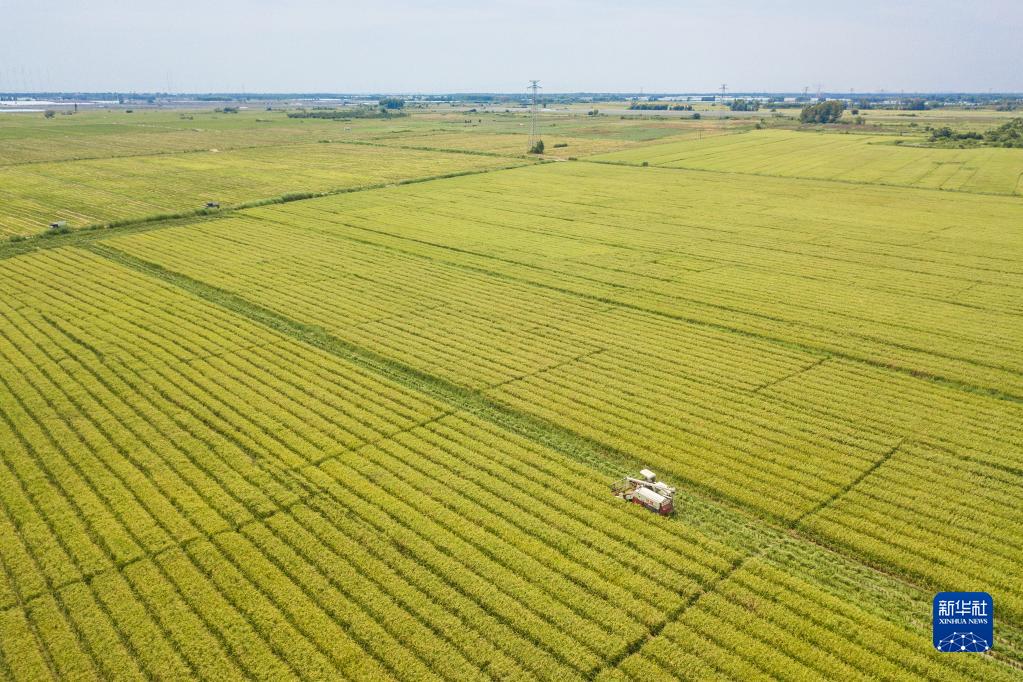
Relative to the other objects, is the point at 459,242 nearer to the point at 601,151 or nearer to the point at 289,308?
the point at 289,308

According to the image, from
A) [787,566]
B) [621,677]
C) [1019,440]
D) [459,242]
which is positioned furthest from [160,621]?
[459,242]

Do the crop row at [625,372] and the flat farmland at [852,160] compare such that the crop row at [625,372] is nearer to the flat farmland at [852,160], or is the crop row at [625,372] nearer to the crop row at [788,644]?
the crop row at [788,644]

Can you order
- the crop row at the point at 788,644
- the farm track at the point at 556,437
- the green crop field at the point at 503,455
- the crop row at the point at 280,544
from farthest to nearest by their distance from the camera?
the farm track at the point at 556,437 → the green crop field at the point at 503,455 → the crop row at the point at 280,544 → the crop row at the point at 788,644

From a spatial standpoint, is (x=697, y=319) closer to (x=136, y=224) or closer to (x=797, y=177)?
(x=136, y=224)

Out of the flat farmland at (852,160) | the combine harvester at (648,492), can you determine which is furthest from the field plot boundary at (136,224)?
the flat farmland at (852,160)

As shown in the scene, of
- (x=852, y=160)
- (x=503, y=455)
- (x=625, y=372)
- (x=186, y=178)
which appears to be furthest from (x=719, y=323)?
(x=852, y=160)
